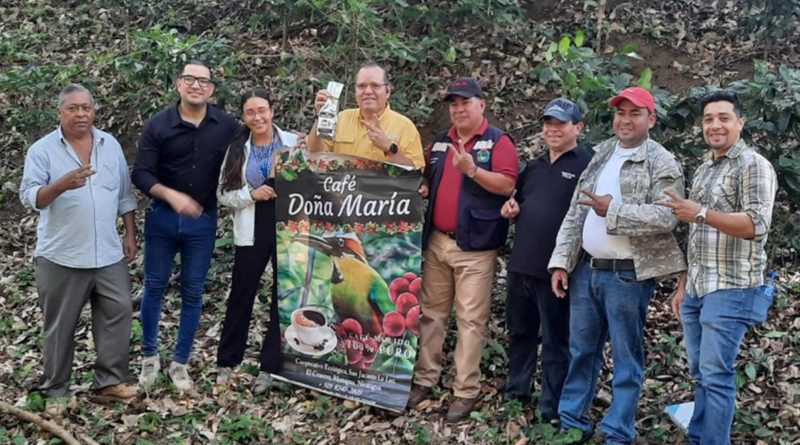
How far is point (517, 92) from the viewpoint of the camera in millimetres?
8305

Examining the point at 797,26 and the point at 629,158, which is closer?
the point at 629,158

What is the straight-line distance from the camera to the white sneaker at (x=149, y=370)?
5754mm

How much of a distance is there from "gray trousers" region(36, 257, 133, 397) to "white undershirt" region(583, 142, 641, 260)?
3.13 meters

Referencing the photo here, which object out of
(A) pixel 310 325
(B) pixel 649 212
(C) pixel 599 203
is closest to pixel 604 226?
(C) pixel 599 203

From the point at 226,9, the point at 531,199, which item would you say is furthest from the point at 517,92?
the point at 226,9

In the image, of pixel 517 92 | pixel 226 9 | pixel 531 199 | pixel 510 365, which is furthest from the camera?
pixel 226 9

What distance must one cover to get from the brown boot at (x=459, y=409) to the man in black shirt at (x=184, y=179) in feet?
6.20

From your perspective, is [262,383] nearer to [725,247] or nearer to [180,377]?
[180,377]

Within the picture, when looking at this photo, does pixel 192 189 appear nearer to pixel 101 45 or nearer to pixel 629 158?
pixel 629 158

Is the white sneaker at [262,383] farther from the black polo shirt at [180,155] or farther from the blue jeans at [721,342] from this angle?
the blue jeans at [721,342]

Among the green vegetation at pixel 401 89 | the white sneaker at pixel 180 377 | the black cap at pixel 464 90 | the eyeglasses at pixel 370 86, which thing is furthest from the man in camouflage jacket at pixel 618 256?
the white sneaker at pixel 180 377

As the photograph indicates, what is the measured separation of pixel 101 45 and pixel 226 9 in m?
1.76

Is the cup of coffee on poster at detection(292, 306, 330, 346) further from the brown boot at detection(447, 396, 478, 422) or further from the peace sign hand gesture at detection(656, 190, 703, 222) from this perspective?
the peace sign hand gesture at detection(656, 190, 703, 222)

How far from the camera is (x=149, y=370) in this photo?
19.0 feet
